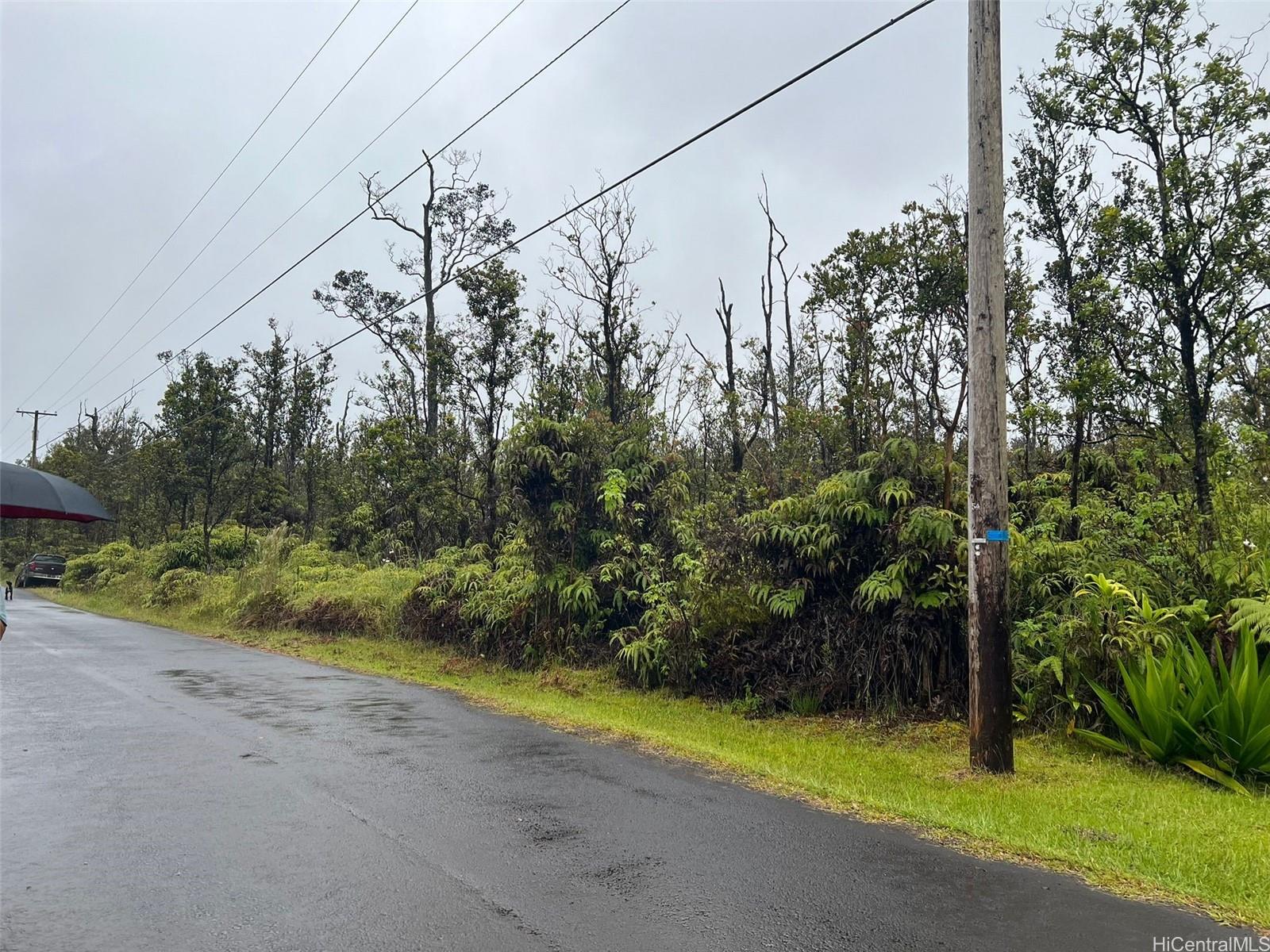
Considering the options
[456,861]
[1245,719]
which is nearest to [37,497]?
[456,861]

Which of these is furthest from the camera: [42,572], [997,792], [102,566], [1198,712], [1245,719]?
[42,572]

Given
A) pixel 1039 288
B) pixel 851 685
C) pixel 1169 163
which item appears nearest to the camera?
pixel 851 685

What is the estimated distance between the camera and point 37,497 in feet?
22.4

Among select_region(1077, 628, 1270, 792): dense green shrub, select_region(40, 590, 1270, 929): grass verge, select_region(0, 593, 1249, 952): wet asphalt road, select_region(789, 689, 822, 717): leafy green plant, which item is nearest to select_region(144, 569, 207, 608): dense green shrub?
select_region(40, 590, 1270, 929): grass verge

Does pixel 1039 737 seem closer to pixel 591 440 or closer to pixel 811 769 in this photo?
pixel 811 769

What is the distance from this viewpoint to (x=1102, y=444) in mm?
14812

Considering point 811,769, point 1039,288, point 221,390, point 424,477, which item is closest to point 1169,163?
point 1039,288

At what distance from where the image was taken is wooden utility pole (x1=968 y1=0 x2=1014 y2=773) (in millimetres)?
7574

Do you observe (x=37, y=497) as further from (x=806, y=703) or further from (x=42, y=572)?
(x=42, y=572)

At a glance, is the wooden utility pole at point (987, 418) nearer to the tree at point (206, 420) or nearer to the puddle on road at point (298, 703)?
the puddle on road at point (298, 703)

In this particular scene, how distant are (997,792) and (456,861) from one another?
431 centimetres

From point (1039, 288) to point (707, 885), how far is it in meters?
12.8

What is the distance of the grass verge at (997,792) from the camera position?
5.21 m

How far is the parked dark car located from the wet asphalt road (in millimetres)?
45111
